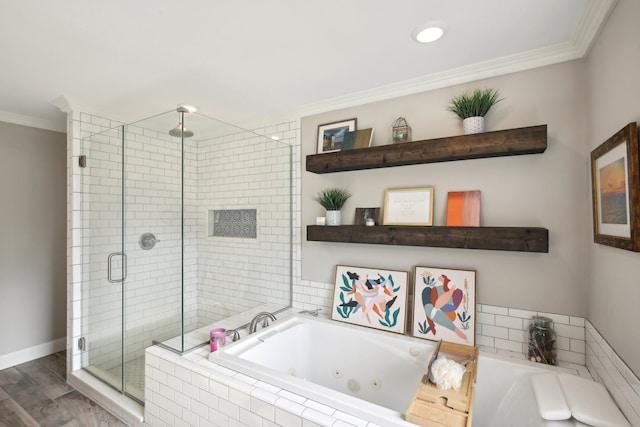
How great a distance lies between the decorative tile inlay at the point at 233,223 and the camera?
2.49 metres

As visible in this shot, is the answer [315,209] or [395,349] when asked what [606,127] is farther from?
[315,209]

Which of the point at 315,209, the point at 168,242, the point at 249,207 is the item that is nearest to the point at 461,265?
the point at 315,209

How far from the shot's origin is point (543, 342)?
6.03ft

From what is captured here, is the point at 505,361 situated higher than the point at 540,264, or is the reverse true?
the point at 540,264

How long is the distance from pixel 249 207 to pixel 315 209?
0.58m

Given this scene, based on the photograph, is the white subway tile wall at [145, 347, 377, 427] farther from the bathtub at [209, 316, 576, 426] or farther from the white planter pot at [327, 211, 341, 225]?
the white planter pot at [327, 211, 341, 225]

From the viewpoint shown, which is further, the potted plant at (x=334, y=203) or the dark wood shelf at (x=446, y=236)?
the potted plant at (x=334, y=203)

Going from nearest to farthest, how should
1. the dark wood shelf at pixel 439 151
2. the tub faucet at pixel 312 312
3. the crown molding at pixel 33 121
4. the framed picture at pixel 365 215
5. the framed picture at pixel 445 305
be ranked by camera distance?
A: the dark wood shelf at pixel 439 151 → the framed picture at pixel 445 305 → the framed picture at pixel 365 215 → the tub faucet at pixel 312 312 → the crown molding at pixel 33 121

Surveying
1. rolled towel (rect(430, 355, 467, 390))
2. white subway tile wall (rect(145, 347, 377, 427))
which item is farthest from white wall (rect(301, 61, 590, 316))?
white subway tile wall (rect(145, 347, 377, 427))

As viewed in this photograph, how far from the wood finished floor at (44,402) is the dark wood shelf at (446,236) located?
2109 mm

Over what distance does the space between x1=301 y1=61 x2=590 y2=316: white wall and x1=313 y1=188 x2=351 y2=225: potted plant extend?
1.01ft

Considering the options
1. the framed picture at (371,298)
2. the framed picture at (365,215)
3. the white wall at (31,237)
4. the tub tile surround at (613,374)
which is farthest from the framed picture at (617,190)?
the white wall at (31,237)

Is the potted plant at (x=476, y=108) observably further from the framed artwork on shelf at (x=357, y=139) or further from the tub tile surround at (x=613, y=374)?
the tub tile surround at (x=613, y=374)

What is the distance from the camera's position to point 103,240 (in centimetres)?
266
